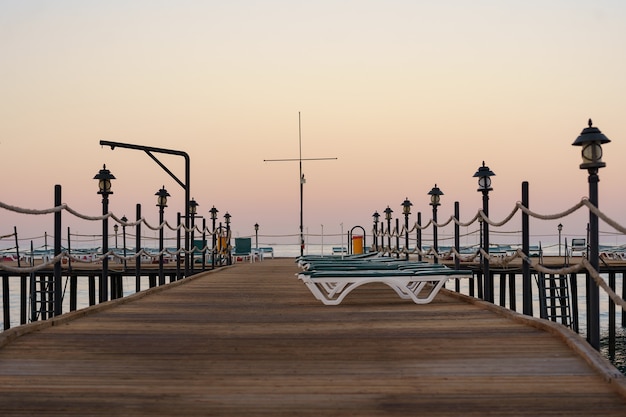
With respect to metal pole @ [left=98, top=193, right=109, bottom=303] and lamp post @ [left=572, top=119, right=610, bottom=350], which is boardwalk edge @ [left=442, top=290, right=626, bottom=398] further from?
metal pole @ [left=98, top=193, right=109, bottom=303]

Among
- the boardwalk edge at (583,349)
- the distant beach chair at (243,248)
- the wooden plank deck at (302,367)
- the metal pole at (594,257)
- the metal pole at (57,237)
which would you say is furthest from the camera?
the distant beach chair at (243,248)

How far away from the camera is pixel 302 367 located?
Answer: 12.3ft

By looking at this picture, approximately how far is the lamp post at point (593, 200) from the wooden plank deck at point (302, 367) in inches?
8.5

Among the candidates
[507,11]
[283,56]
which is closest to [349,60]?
[283,56]

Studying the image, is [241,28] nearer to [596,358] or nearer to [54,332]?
[54,332]

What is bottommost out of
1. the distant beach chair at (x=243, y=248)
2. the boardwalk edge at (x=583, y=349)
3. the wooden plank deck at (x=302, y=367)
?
the distant beach chair at (x=243, y=248)

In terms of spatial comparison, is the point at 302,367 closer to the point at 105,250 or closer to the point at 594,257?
the point at 594,257

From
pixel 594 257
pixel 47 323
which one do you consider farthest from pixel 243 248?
pixel 594 257

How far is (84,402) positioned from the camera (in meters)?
3.03

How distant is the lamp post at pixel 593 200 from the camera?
4324 mm

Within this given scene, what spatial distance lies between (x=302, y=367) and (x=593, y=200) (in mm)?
2085

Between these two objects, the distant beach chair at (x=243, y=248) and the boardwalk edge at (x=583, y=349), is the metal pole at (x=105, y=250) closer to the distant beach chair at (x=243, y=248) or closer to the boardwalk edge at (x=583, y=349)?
the boardwalk edge at (x=583, y=349)

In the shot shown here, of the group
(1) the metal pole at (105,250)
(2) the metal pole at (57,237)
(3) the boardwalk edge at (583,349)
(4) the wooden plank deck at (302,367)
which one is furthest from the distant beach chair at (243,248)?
(3) the boardwalk edge at (583,349)

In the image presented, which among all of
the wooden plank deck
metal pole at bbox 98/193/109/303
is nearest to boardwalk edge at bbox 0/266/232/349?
the wooden plank deck
